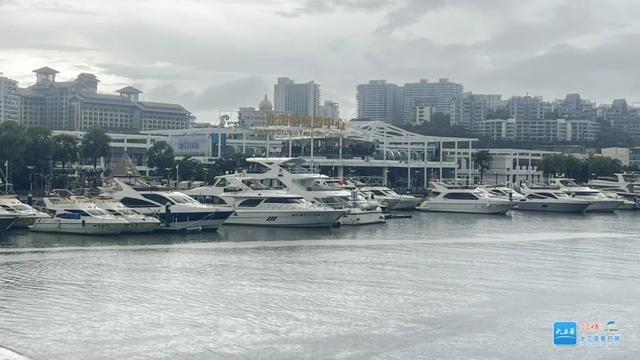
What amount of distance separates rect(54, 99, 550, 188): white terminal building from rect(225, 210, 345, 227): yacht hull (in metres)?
46.5

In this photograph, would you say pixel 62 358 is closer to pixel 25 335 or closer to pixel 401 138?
pixel 25 335

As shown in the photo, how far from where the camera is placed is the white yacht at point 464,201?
75.9 meters

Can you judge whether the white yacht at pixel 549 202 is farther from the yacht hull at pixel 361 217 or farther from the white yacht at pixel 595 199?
the yacht hull at pixel 361 217

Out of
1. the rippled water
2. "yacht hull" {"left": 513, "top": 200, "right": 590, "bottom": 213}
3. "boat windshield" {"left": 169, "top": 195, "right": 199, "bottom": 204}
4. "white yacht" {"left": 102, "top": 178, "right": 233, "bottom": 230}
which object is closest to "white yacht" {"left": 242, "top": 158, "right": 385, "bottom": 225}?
"white yacht" {"left": 102, "top": 178, "right": 233, "bottom": 230}

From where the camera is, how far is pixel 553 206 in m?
81.8

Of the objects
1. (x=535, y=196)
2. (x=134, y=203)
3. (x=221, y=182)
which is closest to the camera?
(x=134, y=203)

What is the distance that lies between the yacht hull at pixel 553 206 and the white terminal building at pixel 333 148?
3104cm

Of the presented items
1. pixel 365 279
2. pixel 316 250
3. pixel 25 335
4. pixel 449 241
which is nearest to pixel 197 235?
pixel 316 250

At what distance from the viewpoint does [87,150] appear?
86.3 m

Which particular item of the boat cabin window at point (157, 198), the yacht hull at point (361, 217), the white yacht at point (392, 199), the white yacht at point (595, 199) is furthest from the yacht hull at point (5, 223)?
the white yacht at point (595, 199)

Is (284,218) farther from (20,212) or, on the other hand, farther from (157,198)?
(20,212)

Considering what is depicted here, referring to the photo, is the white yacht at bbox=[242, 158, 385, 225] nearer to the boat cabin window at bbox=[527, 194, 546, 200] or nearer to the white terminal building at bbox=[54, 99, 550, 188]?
the boat cabin window at bbox=[527, 194, 546, 200]

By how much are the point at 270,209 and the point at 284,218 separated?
1157 mm

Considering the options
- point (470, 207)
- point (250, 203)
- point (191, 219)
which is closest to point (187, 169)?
point (470, 207)
